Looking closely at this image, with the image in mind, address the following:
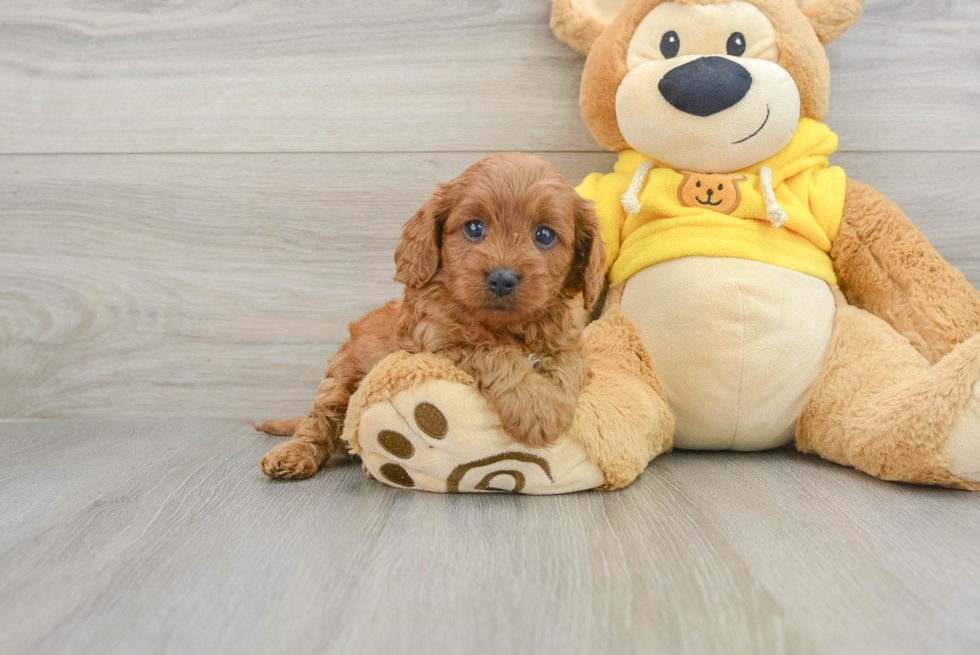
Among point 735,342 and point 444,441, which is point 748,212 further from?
point 444,441

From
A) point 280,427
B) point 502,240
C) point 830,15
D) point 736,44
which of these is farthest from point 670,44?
point 280,427

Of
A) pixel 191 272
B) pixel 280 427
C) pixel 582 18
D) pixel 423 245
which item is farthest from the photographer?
pixel 191 272

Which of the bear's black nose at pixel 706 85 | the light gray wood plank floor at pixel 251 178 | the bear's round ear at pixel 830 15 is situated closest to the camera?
the bear's black nose at pixel 706 85

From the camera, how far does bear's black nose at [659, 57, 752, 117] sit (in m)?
1.25

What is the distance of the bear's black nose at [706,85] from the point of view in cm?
125

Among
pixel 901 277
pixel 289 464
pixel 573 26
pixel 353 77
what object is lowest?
pixel 289 464

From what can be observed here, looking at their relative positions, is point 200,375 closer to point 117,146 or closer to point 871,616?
point 117,146

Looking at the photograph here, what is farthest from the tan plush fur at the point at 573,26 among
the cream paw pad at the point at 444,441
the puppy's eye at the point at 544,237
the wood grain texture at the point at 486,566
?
the wood grain texture at the point at 486,566

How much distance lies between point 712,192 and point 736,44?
29 cm

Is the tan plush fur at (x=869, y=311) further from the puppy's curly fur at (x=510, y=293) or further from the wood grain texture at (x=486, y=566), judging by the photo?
the puppy's curly fur at (x=510, y=293)

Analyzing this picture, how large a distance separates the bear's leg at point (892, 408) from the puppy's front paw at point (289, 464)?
3.23ft

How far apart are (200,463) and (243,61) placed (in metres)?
1.02

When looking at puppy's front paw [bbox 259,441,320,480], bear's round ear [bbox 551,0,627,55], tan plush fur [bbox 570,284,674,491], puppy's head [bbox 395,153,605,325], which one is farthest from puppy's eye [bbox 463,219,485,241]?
bear's round ear [bbox 551,0,627,55]

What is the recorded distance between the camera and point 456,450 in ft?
3.56
